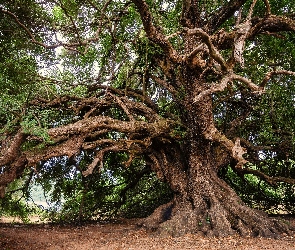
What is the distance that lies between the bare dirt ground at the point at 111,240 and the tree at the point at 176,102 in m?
0.44

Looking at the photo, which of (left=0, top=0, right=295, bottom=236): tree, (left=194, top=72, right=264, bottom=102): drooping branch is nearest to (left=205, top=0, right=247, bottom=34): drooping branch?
(left=0, top=0, right=295, bottom=236): tree

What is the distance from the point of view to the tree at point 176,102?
7.55 m

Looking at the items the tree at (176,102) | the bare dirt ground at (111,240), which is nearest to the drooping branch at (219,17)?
the tree at (176,102)

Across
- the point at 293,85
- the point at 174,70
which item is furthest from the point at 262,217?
the point at 174,70

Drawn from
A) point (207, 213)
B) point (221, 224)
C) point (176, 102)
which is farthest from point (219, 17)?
point (221, 224)

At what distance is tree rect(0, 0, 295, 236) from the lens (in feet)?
24.8

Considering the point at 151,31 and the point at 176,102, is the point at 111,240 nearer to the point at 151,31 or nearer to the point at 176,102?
the point at 176,102

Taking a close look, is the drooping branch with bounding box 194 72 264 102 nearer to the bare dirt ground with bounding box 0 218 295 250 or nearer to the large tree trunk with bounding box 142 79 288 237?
the large tree trunk with bounding box 142 79 288 237

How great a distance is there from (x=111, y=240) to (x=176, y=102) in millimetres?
3961

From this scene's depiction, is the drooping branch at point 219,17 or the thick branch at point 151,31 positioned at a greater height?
the drooping branch at point 219,17

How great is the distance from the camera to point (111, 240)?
7594 millimetres

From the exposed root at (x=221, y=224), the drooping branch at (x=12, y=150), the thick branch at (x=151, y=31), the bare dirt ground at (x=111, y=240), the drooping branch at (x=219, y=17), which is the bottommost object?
the bare dirt ground at (x=111, y=240)

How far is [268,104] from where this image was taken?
8938mm

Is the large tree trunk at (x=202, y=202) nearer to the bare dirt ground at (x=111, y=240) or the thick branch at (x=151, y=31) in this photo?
the bare dirt ground at (x=111, y=240)
